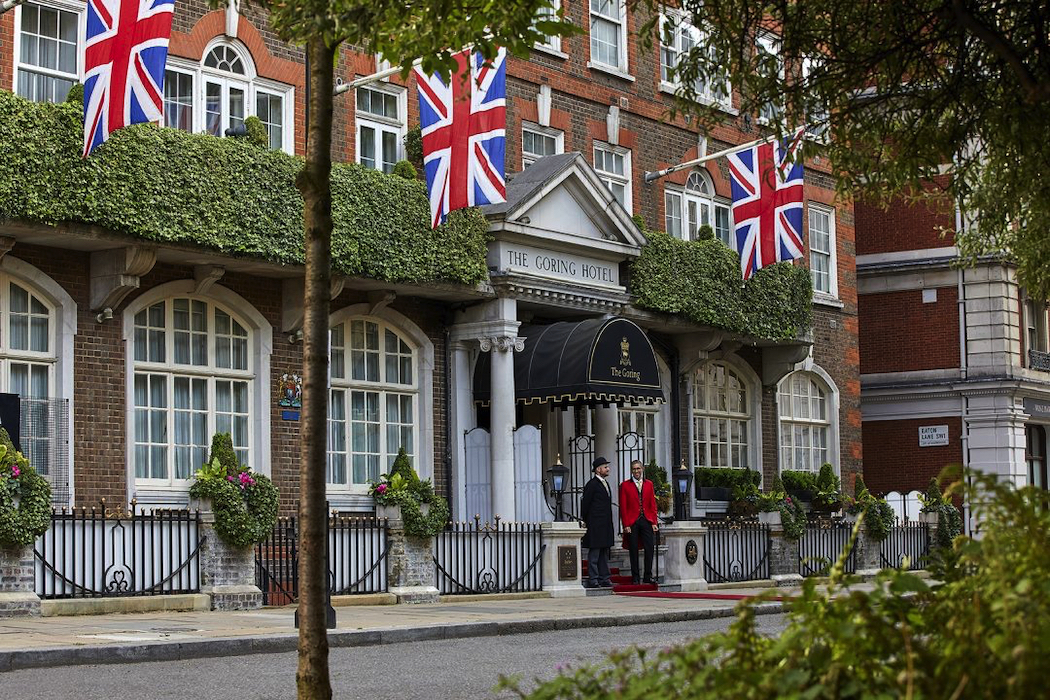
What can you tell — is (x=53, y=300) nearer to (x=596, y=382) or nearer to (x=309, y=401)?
(x=596, y=382)

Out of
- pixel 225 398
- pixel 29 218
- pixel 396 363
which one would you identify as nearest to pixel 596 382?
pixel 396 363

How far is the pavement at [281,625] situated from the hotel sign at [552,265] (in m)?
5.25

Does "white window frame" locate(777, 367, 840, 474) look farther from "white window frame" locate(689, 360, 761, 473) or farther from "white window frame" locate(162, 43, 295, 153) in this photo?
"white window frame" locate(162, 43, 295, 153)

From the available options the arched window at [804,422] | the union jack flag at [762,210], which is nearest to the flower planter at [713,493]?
the arched window at [804,422]

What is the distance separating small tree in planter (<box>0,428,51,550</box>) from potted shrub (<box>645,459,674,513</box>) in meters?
13.2

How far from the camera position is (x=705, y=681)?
4.05m

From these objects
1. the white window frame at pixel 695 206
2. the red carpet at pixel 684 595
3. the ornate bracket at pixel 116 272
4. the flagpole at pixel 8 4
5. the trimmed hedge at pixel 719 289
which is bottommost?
the red carpet at pixel 684 595

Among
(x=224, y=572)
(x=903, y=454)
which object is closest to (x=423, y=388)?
(x=224, y=572)

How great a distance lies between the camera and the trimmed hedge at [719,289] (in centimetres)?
2627

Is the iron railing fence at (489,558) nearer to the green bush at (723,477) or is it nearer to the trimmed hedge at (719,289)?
the trimmed hedge at (719,289)

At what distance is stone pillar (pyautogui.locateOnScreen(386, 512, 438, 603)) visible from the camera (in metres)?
19.6

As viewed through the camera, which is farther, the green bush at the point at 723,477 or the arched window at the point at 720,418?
the arched window at the point at 720,418

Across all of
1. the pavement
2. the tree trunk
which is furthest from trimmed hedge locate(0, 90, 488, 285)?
the tree trunk

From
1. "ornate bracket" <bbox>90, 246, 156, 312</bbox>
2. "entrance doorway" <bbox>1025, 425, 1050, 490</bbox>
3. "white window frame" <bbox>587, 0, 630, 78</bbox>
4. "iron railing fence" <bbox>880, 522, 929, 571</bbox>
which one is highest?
"white window frame" <bbox>587, 0, 630, 78</bbox>
